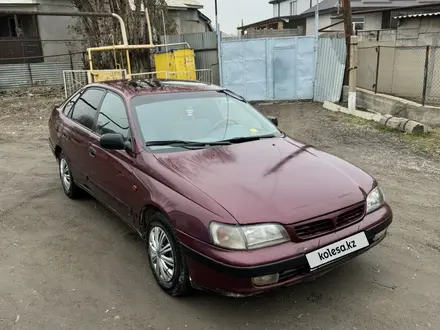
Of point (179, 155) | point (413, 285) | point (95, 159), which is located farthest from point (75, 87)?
point (413, 285)

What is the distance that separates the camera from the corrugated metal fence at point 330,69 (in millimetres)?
12078

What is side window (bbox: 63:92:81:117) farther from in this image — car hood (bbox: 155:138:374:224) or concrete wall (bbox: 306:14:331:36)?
concrete wall (bbox: 306:14:331:36)

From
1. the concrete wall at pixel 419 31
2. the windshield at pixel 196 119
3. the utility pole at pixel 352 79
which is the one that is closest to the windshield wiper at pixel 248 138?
the windshield at pixel 196 119

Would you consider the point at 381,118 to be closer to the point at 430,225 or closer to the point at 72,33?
the point at 430,225

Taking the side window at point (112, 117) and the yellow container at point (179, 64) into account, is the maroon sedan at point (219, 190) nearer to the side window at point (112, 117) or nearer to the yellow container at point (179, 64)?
the side window at point (112, 117)

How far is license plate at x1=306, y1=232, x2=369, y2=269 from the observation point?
265 centimetres

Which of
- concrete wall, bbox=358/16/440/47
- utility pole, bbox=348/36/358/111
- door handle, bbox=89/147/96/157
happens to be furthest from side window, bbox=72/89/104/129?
concrete wall, bbox=358/16/440/47

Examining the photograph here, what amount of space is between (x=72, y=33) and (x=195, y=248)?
20426 mm

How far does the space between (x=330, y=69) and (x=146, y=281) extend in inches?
422

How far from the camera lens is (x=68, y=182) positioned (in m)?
5.19

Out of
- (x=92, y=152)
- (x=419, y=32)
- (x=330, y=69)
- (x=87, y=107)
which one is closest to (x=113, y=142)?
(x=92, y=152)

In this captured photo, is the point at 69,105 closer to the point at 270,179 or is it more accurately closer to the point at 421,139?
the point at 270,179

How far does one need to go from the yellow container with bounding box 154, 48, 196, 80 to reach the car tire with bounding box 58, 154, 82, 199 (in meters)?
8.46

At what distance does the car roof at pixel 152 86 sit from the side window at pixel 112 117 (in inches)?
4.5
